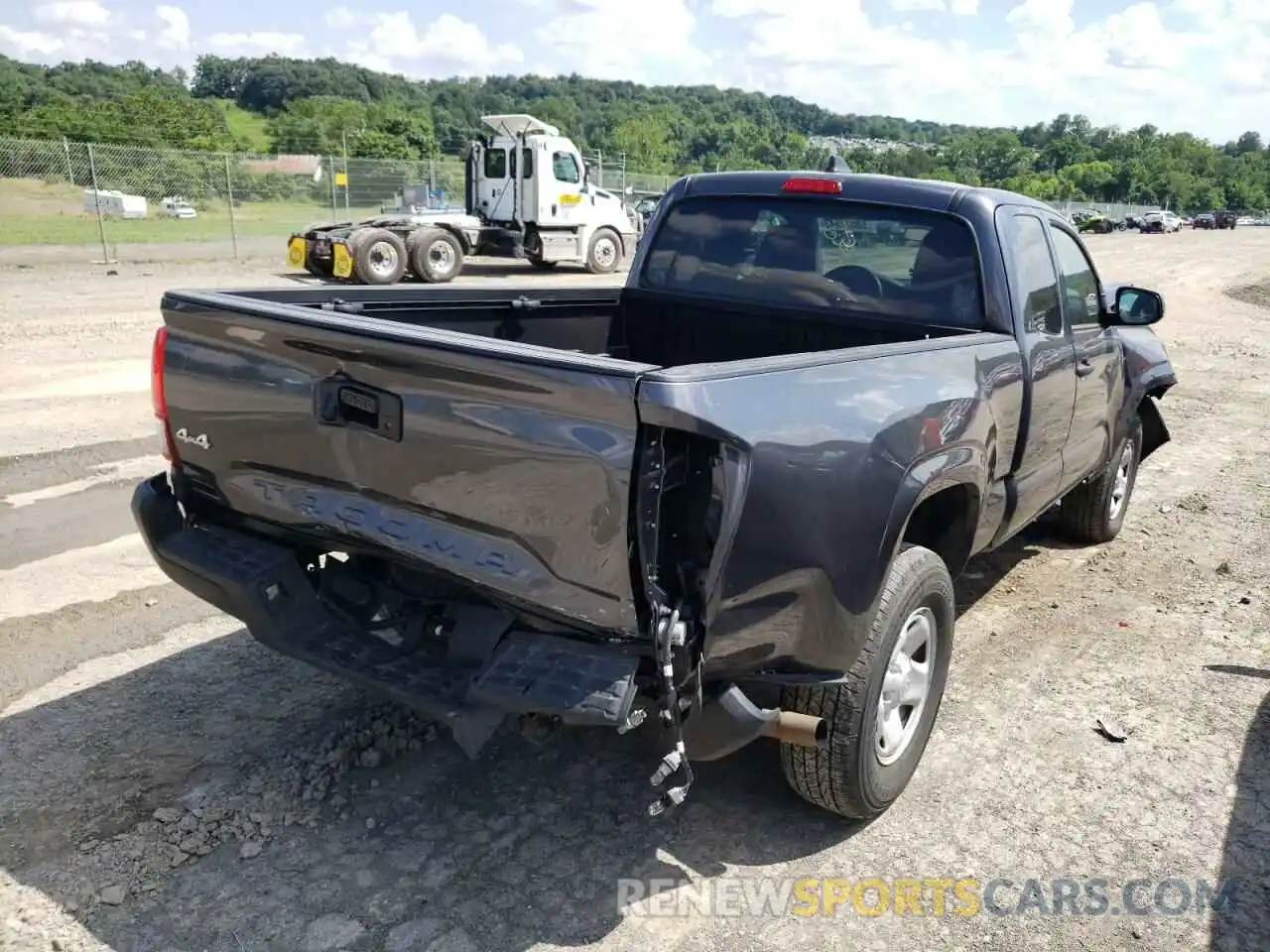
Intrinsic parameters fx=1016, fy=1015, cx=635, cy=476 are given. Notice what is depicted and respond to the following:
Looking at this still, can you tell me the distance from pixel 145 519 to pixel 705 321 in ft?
8.43

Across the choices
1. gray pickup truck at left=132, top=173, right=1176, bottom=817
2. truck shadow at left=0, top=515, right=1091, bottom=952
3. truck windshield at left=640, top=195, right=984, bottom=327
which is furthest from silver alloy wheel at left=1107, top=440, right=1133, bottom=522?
truck shadow at left=0, top=515, right=1091, bottom=952

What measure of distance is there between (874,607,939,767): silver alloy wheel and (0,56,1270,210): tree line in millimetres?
58190

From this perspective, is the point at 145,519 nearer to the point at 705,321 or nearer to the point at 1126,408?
the point at 705,321

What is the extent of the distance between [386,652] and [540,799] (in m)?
0.78

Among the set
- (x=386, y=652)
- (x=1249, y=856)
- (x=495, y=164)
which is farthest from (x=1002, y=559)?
(x=495, y=164)

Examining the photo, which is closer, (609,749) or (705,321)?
(609,749)

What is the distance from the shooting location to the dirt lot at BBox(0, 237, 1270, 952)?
2787mm

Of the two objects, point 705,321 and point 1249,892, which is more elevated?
point 705,321

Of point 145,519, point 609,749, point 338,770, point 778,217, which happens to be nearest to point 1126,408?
point 778,217

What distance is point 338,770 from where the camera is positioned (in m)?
3.37

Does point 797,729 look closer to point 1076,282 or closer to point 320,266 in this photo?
point 1076,282

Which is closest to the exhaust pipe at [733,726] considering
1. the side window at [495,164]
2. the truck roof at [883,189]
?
the truck roof at [883,189]

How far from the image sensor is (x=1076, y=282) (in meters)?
4.84

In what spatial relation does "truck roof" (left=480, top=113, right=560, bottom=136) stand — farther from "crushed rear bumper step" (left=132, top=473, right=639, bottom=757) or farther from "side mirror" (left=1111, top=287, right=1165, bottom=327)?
"crushed rear bumper step" (left=132, top=473, right=639, bottom=757)
